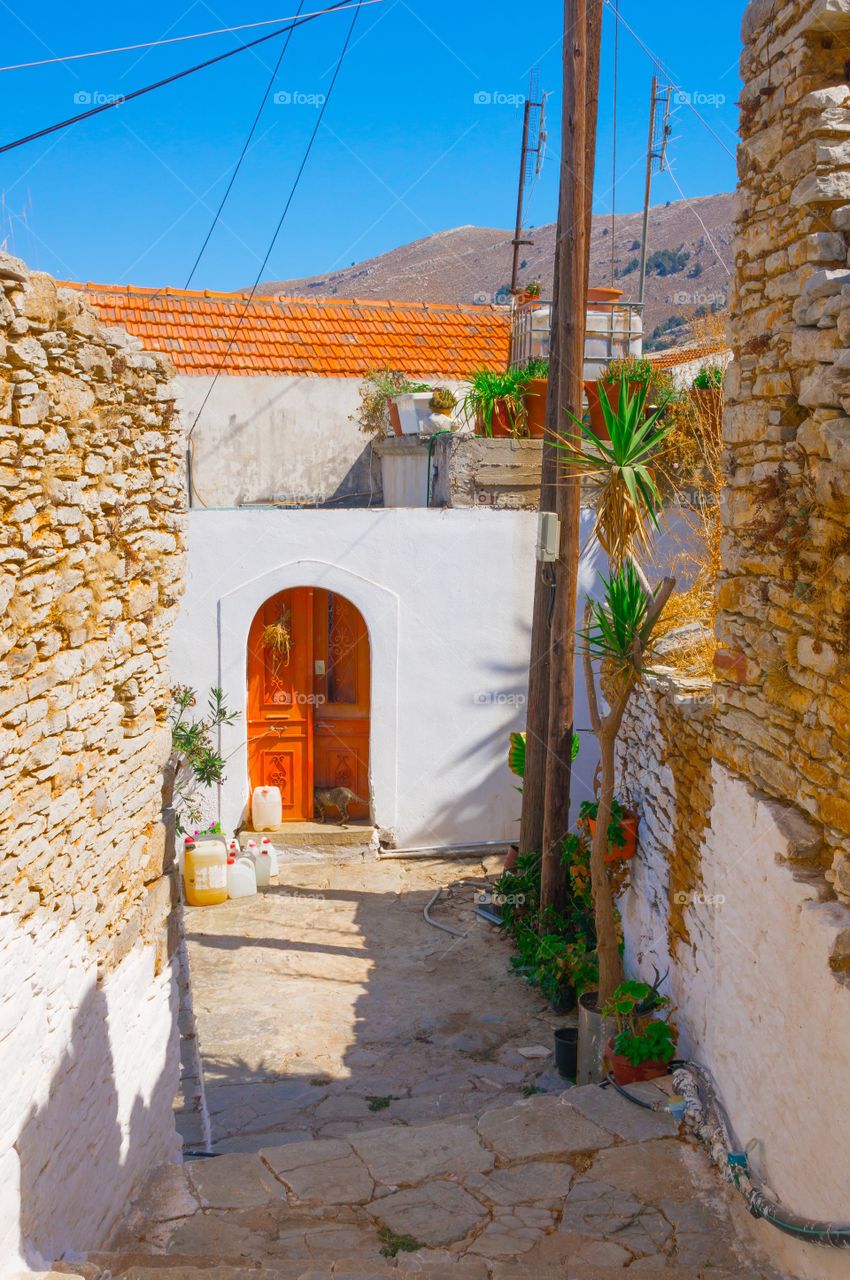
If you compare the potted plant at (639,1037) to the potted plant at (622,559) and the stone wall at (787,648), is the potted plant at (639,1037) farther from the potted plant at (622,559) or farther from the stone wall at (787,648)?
the potted plant at (622,559)

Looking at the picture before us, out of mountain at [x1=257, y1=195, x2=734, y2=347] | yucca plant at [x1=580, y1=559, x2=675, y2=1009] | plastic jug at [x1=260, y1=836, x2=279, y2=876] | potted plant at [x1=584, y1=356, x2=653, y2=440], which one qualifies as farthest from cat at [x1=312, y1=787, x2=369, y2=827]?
mountain at [x1=257, y1=195, x2=734, y2=347]

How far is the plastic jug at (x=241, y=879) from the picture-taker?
939cm

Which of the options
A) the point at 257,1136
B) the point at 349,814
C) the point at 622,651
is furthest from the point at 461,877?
the point at 622,651

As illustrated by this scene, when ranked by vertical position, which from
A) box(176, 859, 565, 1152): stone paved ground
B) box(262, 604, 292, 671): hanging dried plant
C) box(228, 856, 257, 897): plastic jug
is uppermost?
box(262, 604, 292, 671): hanging dried plant

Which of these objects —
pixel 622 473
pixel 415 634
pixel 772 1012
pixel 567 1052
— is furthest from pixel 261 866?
pixel 772 1012

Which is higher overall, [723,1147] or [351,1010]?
[723,1147]

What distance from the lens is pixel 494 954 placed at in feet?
27.3

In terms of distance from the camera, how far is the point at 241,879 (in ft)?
30.8

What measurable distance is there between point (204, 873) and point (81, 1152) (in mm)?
5411

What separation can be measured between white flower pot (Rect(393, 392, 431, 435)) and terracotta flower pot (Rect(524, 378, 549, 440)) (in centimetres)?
110

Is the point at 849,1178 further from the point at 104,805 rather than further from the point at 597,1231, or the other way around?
the point at 104,805

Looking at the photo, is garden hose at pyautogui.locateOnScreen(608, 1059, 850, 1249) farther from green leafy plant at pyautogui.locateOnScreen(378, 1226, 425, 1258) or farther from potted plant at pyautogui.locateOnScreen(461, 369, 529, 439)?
potted plant at pyautogui.locateOnScreen(461, 369, 529, 439)

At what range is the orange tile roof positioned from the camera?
39.9ft

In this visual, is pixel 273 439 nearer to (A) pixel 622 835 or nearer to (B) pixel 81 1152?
(A) pixel 622 835
